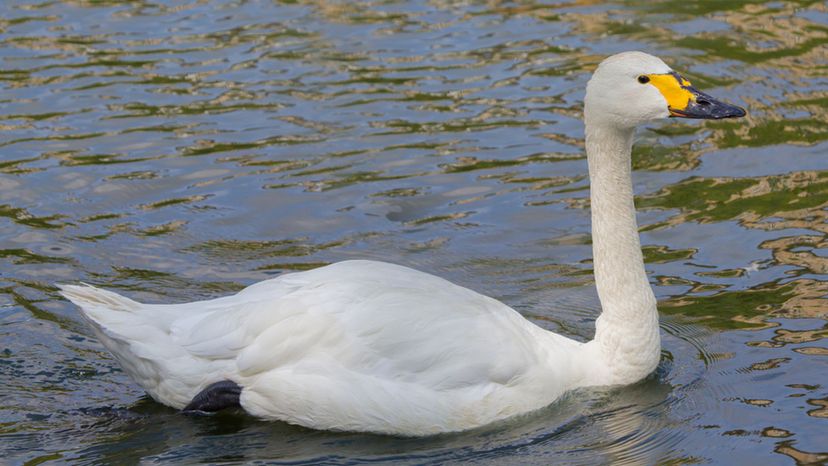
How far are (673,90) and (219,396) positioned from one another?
283cm

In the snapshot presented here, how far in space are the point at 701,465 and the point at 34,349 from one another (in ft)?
12.6

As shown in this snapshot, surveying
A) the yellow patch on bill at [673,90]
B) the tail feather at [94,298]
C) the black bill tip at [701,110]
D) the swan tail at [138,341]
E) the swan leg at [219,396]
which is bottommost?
the swan leg at [219,396]

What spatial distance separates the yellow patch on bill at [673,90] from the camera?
24.4ft

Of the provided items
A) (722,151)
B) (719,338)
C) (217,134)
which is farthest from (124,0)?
(719,338)

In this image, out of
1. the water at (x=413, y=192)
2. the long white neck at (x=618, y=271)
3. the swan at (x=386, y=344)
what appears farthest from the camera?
the long white neck at (x=618, y=271)

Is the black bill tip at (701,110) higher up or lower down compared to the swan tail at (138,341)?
higher up

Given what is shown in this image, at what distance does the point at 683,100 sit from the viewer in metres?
7.44

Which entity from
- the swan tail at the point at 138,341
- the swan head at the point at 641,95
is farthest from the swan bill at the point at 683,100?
the swan tail at the point at 138,341

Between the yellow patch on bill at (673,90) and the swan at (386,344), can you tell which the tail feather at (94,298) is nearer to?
the swan at (386,344)

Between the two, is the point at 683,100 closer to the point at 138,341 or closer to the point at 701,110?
the point at 701,110

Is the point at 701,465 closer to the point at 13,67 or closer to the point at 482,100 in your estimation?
the point at 482,100

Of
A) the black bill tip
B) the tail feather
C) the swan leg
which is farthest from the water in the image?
the black bill tip

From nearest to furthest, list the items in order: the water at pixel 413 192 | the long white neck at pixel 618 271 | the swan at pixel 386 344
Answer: the swan at pixel 386 344
the water at pixel 413 192
the long white neck at pixel 618 271

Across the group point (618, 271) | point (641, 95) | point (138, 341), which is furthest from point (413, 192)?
point (138, 341)
